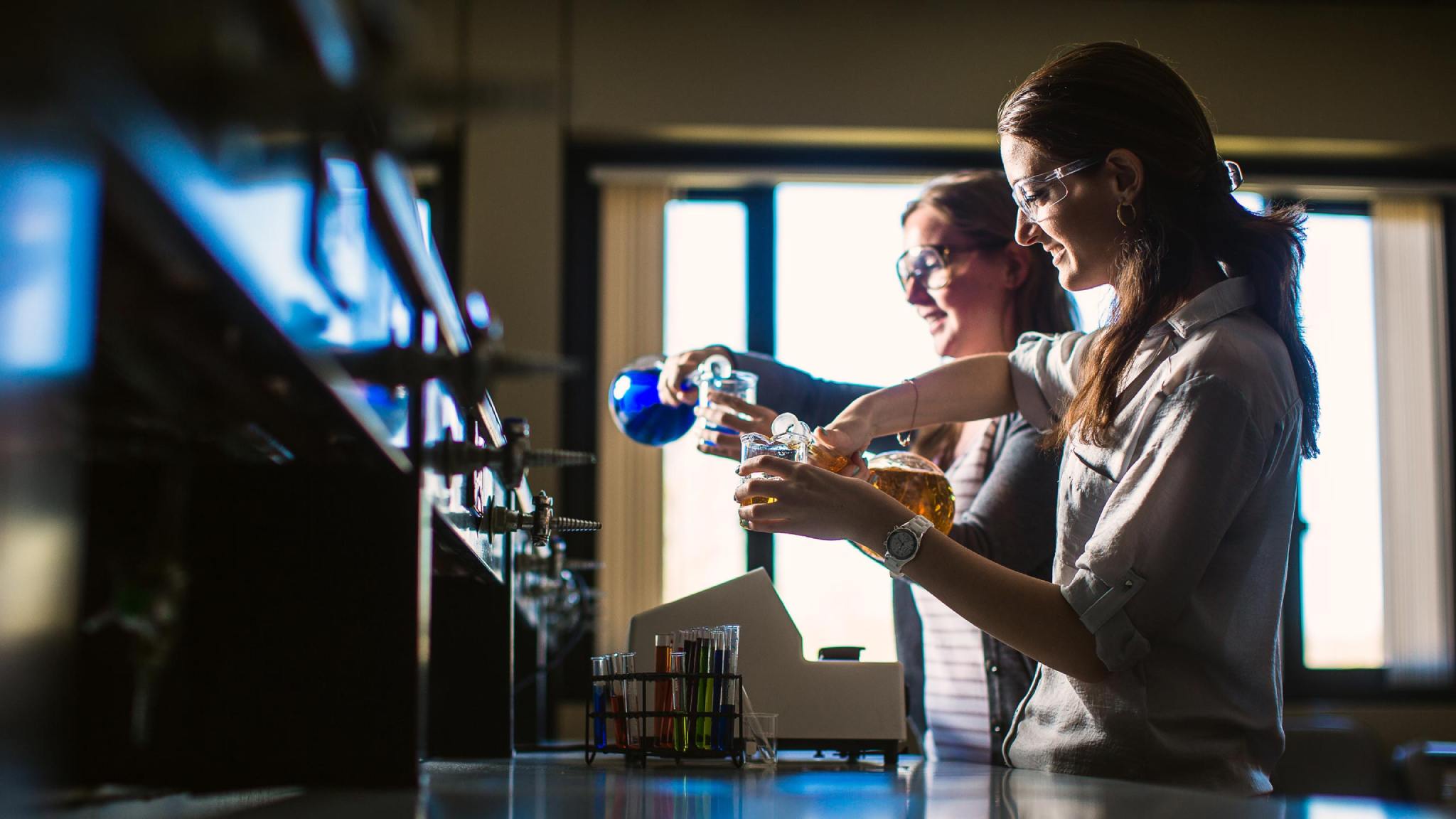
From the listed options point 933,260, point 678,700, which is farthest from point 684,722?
point 933,260

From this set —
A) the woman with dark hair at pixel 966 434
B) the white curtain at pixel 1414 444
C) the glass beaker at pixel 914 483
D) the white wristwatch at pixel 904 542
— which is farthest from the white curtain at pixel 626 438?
the white wristwatch at pixel 904 542

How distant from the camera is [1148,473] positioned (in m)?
1.21

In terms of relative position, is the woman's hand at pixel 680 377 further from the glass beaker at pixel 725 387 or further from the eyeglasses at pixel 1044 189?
the eyeglasses at pixel 1044 189

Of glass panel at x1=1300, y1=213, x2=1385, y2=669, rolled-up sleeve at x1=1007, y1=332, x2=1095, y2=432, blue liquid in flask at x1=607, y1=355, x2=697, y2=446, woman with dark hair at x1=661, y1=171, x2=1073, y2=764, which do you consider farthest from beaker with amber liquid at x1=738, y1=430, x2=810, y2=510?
glass panel at x1=1300, y1=213, x2=1385, y2=669

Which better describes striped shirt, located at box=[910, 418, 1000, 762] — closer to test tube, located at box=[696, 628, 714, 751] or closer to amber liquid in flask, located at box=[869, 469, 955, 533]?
amber liquid in flask, located at box=[869, 469, 955, 533]

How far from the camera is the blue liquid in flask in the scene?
1.91 metres

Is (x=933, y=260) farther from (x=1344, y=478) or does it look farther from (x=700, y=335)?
(x=1344, y=478)

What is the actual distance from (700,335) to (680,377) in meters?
2.91

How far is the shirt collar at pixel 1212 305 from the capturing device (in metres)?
1.28

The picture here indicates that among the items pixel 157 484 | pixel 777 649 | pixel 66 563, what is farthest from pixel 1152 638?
pixel 66 563

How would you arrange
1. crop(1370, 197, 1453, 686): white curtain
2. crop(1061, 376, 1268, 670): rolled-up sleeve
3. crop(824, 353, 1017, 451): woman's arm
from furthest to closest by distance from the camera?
1. crop(1370, 197, 1453, 686): white curtain
2. crop(824, 353, 1017, 451): woman's arm
3. crop(1061, 376, 1268, 670): rolled-up sleeve

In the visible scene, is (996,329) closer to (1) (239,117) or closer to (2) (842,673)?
(2) (842,673)

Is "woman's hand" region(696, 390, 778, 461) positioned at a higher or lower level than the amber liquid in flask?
higher

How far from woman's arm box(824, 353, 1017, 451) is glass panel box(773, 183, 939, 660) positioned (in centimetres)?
277
